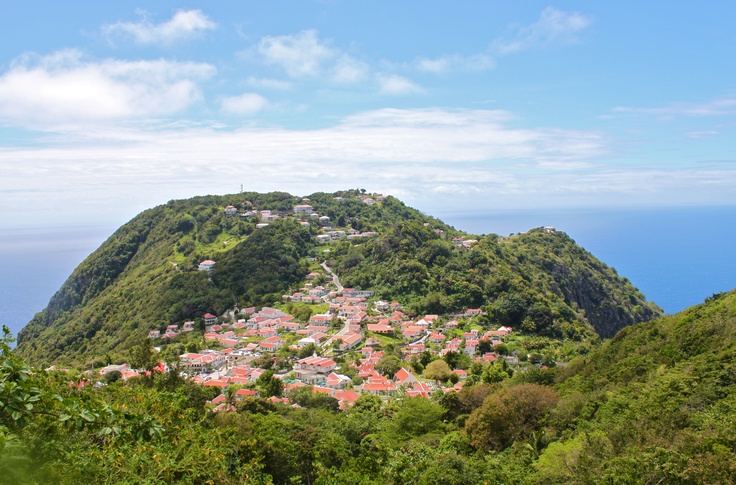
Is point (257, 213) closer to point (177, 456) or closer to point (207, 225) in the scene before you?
point (207, 225)

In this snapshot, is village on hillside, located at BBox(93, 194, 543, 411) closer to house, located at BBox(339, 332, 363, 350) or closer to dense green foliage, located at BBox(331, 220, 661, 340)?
house, located at BBox(339, 332, 363, 350)

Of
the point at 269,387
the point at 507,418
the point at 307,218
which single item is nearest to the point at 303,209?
the point at 307,218

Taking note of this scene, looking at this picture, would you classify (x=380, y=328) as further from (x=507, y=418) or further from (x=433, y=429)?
(x=507, y=418)

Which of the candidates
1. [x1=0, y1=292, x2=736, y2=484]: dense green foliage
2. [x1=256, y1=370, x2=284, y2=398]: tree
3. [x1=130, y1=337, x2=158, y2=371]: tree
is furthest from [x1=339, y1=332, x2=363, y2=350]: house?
[x1=130, y1=337, x2=158, y2=371]: tree

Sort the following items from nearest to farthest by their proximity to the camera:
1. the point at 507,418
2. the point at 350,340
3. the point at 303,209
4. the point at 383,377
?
the point at 507,418, the point at 383,377, the point at 350,340, the point at 303,209

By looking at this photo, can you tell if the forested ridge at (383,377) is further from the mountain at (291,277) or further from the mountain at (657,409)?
the mountain at (291,277)

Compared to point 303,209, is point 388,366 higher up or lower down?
lower down

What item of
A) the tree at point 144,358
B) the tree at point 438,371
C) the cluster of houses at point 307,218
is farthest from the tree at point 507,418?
the cluster of houses at point 307,218
